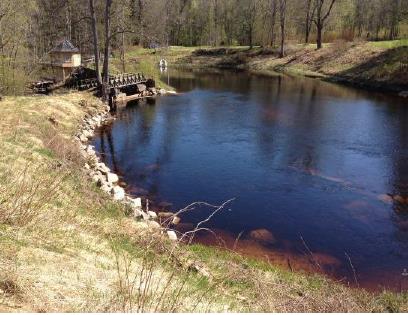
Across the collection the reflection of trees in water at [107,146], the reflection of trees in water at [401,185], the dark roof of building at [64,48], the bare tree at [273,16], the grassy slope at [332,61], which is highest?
the bare tree at [273,16]

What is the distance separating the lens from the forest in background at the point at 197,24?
40.2 m

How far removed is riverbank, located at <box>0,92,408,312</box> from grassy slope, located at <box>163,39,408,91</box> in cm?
3888

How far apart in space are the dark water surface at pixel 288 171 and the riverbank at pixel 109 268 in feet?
6.77

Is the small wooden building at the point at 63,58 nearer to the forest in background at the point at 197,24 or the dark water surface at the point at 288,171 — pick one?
the forest in background at the point at 197,24

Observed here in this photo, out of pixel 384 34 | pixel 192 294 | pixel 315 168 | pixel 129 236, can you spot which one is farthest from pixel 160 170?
pixel 384 34

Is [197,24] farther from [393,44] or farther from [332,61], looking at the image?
[393,44]

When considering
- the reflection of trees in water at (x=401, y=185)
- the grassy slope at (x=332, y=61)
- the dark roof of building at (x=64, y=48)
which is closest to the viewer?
the reflection of trees in water at (x=401, y=185)

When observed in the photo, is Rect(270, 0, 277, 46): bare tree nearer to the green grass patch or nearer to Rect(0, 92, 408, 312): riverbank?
the green grass patch

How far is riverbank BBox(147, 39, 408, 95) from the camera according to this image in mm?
49000

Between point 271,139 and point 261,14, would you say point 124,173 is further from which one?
point 261,14

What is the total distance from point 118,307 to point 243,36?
85438 millimetres

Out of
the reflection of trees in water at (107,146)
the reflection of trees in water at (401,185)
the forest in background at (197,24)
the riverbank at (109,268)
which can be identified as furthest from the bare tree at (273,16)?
the riverbank at (109,268)

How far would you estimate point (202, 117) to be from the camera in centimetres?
3297

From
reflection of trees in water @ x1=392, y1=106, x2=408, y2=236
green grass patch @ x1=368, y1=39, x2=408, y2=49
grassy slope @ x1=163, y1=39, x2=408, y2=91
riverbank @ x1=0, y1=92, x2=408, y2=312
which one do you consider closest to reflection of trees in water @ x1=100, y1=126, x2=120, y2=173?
riverbank @ x1=0, y1=92, x2=408, y2=312
